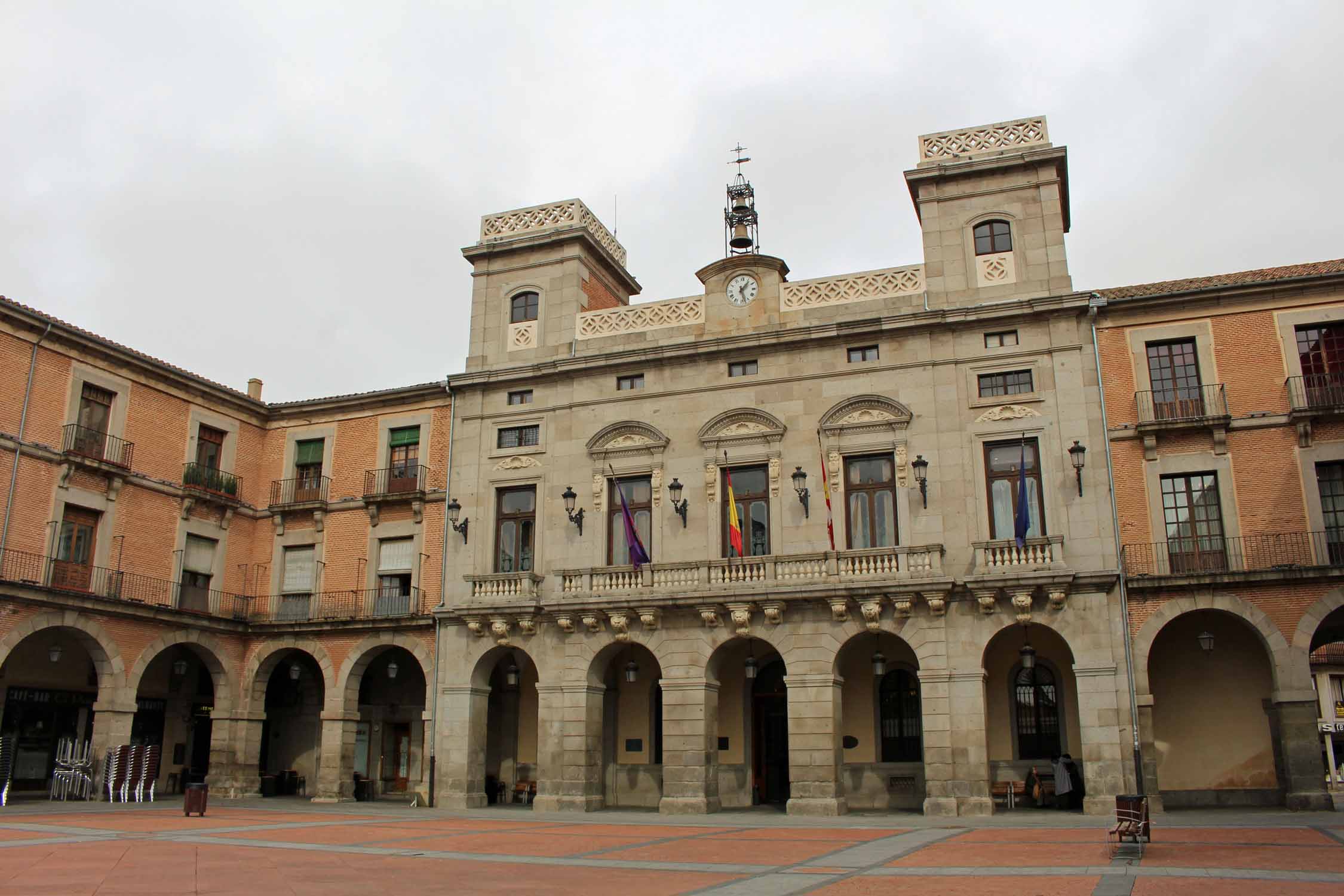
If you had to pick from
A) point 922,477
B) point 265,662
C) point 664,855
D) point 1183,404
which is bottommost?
point 664,855

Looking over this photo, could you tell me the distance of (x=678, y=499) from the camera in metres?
26.6

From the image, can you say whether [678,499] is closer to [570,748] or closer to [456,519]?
[456,519]

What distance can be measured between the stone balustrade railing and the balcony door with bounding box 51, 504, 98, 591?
21.2 meters

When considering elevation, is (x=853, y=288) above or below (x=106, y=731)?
above

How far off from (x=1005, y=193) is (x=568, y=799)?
17595mm

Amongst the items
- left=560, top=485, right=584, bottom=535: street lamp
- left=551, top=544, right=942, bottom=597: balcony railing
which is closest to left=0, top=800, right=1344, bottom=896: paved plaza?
left=551, top=544, right=942, bottom=597: balcony railing

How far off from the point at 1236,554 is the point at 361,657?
21508mm

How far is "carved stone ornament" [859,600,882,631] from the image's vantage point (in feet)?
77.4

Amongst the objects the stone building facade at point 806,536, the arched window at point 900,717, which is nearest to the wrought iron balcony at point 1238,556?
the stone building facade at point 806,536

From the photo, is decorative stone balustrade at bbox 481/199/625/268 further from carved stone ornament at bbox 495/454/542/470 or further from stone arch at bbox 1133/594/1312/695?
stone arch at bbox 1133/594/1312/695

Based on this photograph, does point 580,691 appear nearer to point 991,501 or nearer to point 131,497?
point 991,501

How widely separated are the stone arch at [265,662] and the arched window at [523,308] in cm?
1049

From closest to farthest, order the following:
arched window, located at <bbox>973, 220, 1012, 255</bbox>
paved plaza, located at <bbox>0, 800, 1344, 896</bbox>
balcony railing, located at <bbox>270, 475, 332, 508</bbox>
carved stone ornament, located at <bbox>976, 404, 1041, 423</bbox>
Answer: paved plaza, located at <bbox>0, 800, 1344, 896</bbox>
carved stone ornament, located at <bbox>976, 404, 1041, 423</bbox>
arched window, located at <bbox>973, 220, 1012, 255</bbox>
balcony railing, located at <bbox>270, 475, 332, 508</bbox>

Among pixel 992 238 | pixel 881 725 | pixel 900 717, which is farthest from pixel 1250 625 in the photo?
pixel 992 238
